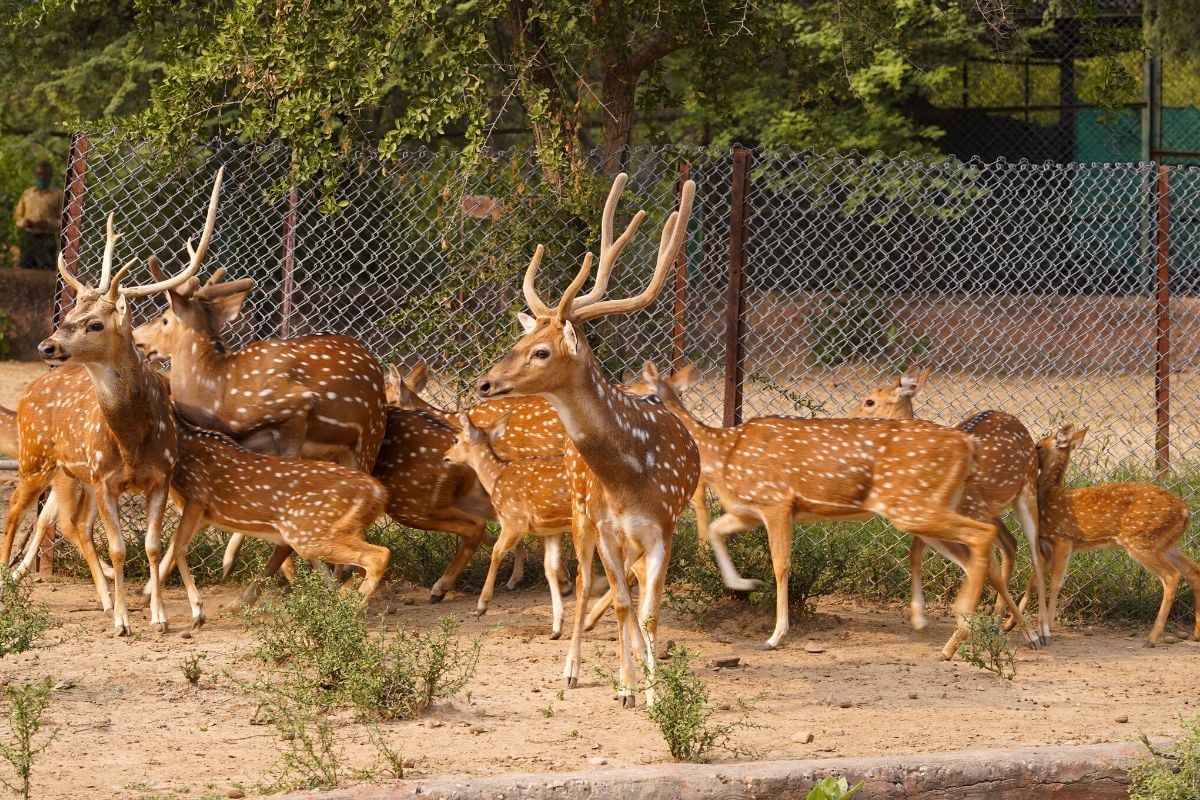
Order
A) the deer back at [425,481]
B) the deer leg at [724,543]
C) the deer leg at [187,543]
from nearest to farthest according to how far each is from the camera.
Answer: the deer leg at [187,543]
the deer leg at [724,543]
the deer back at [425,481]

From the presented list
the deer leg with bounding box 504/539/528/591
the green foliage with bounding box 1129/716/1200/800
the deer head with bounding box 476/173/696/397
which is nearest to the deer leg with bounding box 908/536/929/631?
the deer leg with bounding box 504/539/528/591

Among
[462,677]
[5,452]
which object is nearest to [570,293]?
[462,677]

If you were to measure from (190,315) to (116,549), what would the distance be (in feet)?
4.78

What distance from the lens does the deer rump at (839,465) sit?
25.5ft

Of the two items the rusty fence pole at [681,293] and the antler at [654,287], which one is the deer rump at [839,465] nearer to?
the rusty fence pole at [681,293]

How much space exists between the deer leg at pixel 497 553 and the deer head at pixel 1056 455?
2.78 m

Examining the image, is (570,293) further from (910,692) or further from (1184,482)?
(1184,482)

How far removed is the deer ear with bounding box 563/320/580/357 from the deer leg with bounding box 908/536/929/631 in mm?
2561

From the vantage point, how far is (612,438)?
6.70 m

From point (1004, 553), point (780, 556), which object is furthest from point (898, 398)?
point (780, 556)

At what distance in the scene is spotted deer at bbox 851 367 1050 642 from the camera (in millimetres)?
8031

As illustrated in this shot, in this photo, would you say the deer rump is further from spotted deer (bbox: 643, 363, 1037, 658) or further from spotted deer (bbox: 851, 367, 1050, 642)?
spotted deer (bbox: 851, 367, 1050, 642)

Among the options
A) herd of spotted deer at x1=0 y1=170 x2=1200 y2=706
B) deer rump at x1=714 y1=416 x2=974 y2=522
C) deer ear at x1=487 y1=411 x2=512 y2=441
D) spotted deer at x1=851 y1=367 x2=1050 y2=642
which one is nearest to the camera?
herd of spotted deer at x1=0 y1=170 x2=1200 y2=706

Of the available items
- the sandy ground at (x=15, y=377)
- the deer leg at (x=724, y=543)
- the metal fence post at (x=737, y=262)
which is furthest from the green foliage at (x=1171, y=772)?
the sandy ground at (x=15, y=377)
